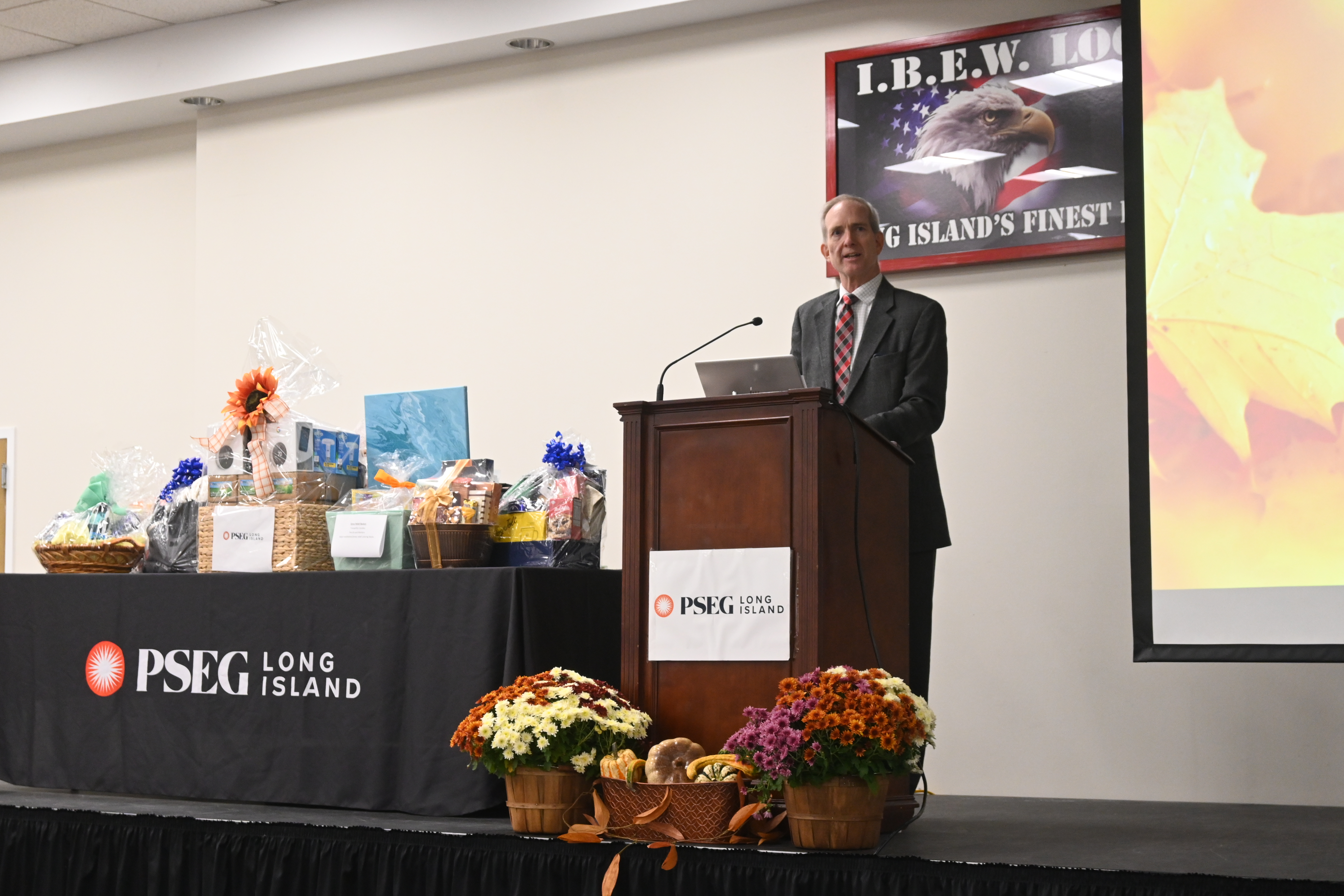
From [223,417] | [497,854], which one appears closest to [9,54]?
[223,417]

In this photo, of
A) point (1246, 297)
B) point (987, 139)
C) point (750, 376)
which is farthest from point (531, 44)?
point (1246, 297)

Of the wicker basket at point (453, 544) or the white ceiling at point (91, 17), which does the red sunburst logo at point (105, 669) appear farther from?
the white ceiling at point (91, 17)

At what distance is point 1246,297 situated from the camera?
333 centimetres

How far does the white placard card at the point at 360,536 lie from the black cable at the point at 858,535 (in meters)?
1.13

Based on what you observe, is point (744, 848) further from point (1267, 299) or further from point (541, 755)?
point (1267, 299)

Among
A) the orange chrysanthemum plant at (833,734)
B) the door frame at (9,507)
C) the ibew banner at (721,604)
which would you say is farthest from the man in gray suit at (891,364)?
the door frame at (9,507)

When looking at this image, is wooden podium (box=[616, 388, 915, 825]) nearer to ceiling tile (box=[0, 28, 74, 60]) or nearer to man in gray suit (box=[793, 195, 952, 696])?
man in gray suit (box=[793, 195, 952, 696])

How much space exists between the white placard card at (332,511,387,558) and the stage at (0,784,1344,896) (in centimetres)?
59

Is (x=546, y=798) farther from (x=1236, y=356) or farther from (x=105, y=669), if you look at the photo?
(x=1236, y=356)

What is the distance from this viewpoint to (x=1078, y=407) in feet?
14.5

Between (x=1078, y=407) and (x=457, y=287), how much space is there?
248cm

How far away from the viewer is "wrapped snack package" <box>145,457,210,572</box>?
3.57 meters

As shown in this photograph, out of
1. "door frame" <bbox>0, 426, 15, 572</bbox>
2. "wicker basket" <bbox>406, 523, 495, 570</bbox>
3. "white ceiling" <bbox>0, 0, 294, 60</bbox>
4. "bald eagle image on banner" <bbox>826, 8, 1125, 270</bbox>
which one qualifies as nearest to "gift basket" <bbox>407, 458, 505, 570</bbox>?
"wicker basket" <bbox>406, 523, 495, 570</bbox>

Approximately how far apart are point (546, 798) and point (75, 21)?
4.57 metres
